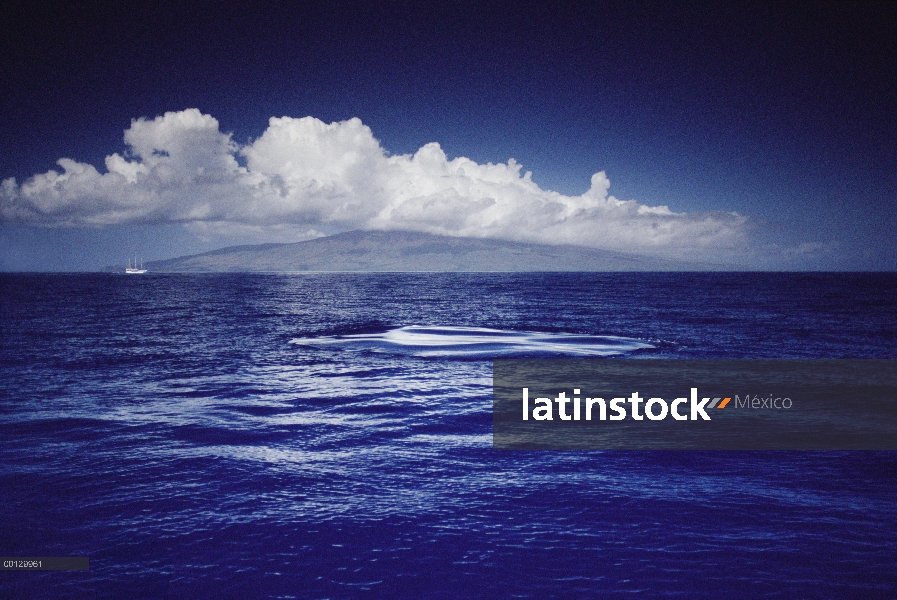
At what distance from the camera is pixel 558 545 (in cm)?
1380

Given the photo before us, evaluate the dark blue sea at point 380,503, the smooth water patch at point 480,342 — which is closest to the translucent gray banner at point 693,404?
the dark blue sea at point 380,503

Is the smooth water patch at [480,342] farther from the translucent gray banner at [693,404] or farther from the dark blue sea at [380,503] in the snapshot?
the dark blue sea at [380,503]

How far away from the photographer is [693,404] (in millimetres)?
28547

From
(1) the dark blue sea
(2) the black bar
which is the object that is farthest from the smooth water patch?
(2) the black bar

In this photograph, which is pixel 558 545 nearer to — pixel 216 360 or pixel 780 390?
pixel 780 390

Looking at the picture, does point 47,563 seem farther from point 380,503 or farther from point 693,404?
point 693,404

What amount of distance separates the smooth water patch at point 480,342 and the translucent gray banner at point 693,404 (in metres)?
4.62

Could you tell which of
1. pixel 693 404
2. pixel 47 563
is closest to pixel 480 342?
pixel 693 404

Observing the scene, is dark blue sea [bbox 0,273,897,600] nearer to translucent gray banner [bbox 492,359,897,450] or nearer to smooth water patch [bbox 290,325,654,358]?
translucent gray banner [bbox 492,359,897,450]

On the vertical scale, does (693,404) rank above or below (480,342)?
below

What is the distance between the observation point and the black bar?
508 inches

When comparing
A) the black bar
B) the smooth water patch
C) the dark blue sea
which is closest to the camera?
the dark blue sea

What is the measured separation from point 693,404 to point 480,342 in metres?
23.8

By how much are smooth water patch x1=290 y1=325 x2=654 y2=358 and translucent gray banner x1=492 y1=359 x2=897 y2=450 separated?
462 cm
